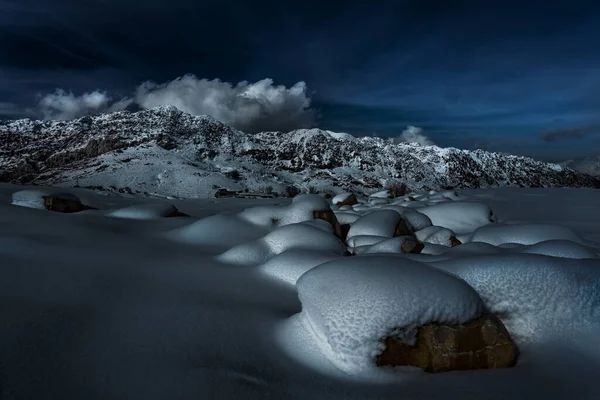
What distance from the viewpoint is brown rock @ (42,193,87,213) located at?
12.1 meters

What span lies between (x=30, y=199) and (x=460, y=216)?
14999mm

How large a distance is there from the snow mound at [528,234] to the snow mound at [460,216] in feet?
9.14

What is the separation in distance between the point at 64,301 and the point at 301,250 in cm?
385

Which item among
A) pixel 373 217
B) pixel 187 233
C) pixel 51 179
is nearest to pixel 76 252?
pixel 187 233

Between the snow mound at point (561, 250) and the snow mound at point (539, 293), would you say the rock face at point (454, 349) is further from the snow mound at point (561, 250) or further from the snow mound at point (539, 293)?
the snow mound at point (561, 250)

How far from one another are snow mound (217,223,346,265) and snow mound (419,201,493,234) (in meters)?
6.29

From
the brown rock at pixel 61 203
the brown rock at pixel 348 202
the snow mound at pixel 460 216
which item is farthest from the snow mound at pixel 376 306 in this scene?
the brown rock at pixel 348 202

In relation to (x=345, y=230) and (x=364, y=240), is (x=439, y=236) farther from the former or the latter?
(x=345, y=230)

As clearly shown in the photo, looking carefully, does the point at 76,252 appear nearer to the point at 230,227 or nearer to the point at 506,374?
the point at 230,227

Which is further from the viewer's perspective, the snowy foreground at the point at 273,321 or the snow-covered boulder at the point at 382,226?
the snow-covered boulder at the point at 382,226

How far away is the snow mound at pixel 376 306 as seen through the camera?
3.59m

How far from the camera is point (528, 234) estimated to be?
847cm

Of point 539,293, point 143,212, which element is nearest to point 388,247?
point 539,293

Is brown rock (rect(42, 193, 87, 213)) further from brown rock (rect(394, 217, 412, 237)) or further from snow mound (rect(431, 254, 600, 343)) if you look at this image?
snow mound (rect(431, 254, 600, 343))
